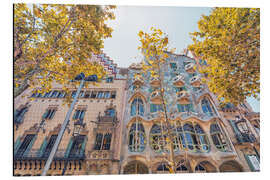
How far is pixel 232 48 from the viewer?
4.54 metres

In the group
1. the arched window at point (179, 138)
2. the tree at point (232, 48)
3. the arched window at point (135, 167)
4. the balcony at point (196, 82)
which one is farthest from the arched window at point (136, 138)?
the balcony at point (196, 82)

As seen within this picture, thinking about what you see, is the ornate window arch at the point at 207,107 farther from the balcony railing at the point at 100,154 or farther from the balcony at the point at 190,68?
the balcony railing at the point at 100,154

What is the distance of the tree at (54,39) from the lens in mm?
3865

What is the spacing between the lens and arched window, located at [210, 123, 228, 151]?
22.8ft

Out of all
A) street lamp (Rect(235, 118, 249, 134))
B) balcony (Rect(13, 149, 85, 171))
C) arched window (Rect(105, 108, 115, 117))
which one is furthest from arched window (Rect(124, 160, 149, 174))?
street lamp (Rect(235, 118, 249, 134))

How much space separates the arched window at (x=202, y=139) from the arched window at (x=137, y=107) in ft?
13.7

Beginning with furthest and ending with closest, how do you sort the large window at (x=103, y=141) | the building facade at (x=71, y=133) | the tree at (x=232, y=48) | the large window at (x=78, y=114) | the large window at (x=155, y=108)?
1. the large window at (x=155, y=108)
2. the large window at (x=78, y=114)
3. the large window at (x=103, y=141)
4. the building facade at (x=71, y=133)
5. the tree at (x=232, y=48)

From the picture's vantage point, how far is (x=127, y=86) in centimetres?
1039

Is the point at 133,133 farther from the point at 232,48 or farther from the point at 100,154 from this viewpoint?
the point at 232,48

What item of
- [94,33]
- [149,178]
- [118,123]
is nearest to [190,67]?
[118,123]

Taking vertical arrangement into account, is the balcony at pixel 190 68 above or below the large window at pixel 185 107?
above

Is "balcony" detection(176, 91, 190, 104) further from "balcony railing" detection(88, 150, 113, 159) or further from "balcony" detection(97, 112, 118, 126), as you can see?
"balcony railing" detection(88, 150, 113, 159)
